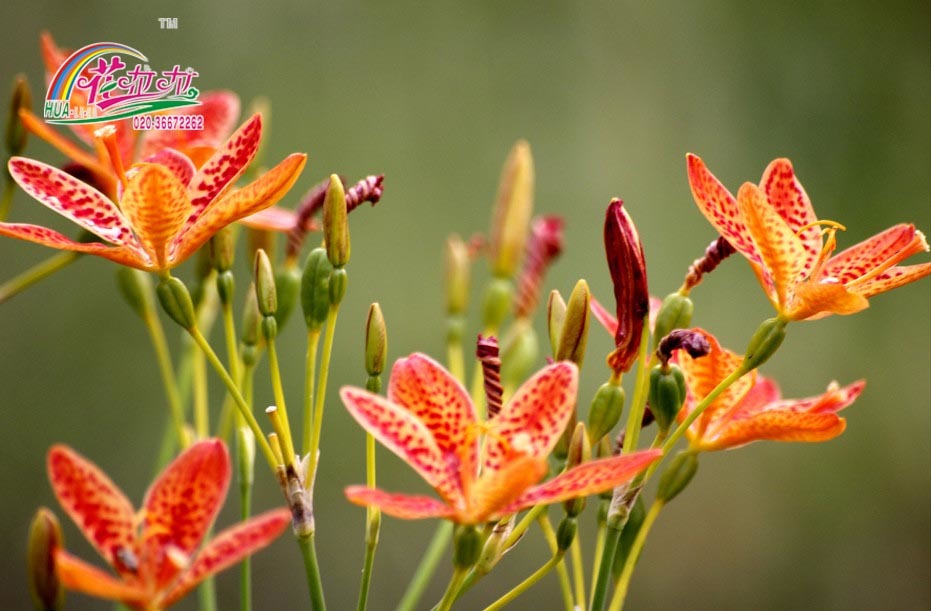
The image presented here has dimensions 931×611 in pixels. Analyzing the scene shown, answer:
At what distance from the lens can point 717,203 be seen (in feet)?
1.40

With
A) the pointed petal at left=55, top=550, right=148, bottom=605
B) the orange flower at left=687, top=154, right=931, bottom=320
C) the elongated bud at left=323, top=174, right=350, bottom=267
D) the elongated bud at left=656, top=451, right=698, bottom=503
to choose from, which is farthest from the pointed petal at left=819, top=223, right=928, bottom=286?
the pointed petal at left=55, top=550, right=148, bottom=605

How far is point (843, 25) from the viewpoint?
220cm

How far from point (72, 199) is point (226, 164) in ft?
0.23

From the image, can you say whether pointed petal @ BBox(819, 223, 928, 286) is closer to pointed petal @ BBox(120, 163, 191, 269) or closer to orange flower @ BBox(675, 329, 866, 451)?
orange flower @ BBox(675, 329, 866, 451)

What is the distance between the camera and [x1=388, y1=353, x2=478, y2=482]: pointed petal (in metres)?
0.39

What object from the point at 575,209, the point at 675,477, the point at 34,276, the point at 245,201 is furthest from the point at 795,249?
the point at 575,209

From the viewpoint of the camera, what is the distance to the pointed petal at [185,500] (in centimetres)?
35

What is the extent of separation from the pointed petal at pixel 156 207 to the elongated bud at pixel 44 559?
0.11 meters

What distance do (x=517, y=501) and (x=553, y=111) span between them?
1926 millimetres

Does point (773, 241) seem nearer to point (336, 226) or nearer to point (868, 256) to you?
point (868, 256)

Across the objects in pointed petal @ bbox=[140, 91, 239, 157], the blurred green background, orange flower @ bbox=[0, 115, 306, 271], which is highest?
pointed petal @ bbox=[140, 91, 239, 157]

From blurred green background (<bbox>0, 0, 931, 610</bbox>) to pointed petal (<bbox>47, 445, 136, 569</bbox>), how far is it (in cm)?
145

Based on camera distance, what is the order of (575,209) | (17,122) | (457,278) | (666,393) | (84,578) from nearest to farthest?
(84,578) < (666,393) < (17,122) < (457,278) < (575,209)

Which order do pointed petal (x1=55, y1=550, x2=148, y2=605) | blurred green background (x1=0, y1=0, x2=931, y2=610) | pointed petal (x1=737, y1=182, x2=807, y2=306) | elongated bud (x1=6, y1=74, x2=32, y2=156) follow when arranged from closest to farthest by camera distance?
pointed petal (x1=55, y1=550, x2=148, y2=605), pointed petal (x1=737, y1=182, x2=807, y2=306), elongated bud (x1=6, y1=74, x2=32, y2=156), blurred green background (x1=0, y1=0, x2=931, y2=610)
